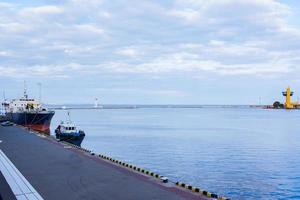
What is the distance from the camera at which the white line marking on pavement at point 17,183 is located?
19.7 meters

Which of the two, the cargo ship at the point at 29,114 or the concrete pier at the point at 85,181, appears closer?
the concrete pier at the point at 85,181

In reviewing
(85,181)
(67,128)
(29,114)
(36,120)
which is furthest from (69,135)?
(85,181)

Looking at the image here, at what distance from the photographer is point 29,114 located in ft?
312

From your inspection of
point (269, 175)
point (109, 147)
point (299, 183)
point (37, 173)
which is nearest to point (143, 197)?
point (37, 173)

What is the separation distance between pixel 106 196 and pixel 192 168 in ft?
82.8

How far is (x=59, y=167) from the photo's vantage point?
101ft

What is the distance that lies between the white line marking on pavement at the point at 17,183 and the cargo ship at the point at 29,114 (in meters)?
65.0

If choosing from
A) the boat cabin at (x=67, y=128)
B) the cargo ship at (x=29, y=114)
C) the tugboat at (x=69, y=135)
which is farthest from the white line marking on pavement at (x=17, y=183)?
the cargo ship at (x=29, y=114)

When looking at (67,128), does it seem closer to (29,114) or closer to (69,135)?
(69,135)

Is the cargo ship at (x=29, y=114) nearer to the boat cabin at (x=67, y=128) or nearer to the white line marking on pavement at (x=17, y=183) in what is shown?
the boat cabin at (x=67, y=128)

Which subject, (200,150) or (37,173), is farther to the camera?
(200,150)

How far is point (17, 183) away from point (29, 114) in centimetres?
7480

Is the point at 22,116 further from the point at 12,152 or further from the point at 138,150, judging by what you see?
the point at 12,152

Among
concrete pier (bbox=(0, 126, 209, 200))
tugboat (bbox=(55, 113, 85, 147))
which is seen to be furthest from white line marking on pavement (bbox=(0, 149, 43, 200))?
tugboat (bbox=(55, 113, 85, 147))
